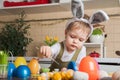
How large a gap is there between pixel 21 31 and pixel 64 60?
1406mm

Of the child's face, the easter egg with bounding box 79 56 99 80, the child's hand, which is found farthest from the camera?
the child's face

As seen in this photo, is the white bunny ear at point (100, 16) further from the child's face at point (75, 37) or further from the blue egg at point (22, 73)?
the blue egg at point (22, 73)

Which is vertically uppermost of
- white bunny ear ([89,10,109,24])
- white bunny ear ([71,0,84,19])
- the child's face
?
white bunny ear ([71,0,84,19])

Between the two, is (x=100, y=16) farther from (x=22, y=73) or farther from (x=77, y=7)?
(x=22, y=73)

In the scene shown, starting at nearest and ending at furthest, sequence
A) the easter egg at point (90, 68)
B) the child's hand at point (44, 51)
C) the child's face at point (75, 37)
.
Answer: the easter egg at point (90, 68) < the child's hand at point (44, 51) < the child's face at point (75, 37)

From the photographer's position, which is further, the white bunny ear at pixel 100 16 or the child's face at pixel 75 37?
the child's face at pixel 75 37

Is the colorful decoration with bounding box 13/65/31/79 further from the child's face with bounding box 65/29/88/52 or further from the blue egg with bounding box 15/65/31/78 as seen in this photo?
the child's face with bounding box 65/29/88/52

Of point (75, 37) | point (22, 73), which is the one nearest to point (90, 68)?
point (22, 73)

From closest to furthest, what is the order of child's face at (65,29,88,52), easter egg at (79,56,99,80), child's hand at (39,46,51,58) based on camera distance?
easter egg at (79,56,99,80) → child's hand at (39,46,51,58) → child's face at (65,29,88,52)

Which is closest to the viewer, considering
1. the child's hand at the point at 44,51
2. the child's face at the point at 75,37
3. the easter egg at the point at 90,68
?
the easter egg at the point at 90,68

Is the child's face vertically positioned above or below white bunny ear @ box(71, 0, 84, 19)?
below

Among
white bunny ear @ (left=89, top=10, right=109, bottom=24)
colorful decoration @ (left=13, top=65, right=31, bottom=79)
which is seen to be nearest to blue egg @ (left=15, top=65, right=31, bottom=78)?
colorful decoration @ (left=13, top=65, right=31, bottom=79)

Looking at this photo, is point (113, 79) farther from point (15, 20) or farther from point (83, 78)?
point (15, 20)

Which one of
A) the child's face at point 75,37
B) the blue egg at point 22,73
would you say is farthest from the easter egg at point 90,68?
the child's face at point 75,37
